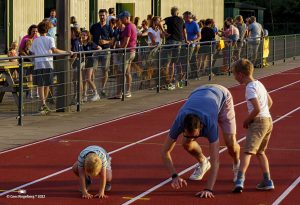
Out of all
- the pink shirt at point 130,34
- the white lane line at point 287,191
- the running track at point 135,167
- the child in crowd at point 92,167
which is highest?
the pink shirt at point 130,34

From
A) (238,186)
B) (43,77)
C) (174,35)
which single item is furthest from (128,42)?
(238,186)

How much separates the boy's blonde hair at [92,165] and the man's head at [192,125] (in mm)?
1004

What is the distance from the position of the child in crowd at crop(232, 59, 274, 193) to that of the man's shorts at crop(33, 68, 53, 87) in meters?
7.15

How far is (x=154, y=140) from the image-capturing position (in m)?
13.7

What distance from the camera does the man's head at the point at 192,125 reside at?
8.77 metres

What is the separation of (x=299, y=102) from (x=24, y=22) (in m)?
12.3

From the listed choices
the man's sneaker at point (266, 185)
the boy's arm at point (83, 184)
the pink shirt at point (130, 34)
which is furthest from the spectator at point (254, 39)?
the boy's arm at point (83, 184)

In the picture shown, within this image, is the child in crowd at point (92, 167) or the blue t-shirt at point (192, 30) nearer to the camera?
the child in crowd at point (92, 167)

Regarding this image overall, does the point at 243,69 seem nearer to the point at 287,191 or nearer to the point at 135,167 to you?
the point at 287,191

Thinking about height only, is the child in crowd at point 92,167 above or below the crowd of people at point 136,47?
below

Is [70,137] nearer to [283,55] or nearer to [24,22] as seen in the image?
[24,22]

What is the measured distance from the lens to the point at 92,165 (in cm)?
909

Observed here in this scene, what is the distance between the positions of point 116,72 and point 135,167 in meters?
8.06

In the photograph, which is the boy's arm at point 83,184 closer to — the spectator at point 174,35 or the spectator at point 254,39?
the spectator at point 174,35
